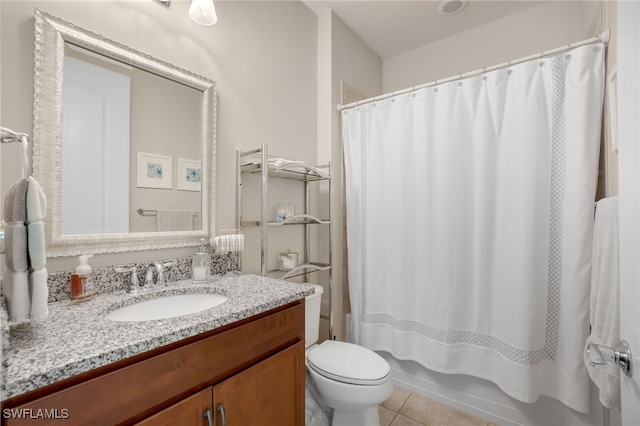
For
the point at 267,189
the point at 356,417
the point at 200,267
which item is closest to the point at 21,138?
the point at 200,267

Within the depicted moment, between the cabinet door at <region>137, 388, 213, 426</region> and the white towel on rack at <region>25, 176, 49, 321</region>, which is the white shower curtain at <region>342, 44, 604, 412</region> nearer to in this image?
the cabinet door at <region>137, 388, 213, 426</region>

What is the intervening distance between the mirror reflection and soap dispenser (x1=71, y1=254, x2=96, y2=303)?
0.44 ft

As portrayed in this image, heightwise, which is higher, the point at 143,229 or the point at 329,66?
the point at 329,66

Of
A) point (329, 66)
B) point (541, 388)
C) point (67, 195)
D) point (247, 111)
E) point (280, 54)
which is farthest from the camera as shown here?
point (329, 66)

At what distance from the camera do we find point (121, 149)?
1178 millimetres

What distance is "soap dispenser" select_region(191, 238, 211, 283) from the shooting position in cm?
130

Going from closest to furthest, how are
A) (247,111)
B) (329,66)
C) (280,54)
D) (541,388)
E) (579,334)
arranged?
(579,334) → (541,388) → (247,111) → (280,54) → (329,66)

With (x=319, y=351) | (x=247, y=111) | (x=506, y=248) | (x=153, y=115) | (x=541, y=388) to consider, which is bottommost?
→ (x=541, y=388)

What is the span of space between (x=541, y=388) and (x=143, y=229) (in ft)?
6.92

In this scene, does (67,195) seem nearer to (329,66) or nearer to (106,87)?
(106,87)

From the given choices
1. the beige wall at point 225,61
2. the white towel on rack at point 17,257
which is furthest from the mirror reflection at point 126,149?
the white towel on rack at point 17,257

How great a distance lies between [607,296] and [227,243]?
1556 mm

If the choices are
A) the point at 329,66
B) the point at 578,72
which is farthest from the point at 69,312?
the point at 578,72

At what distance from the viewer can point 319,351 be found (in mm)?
1588
